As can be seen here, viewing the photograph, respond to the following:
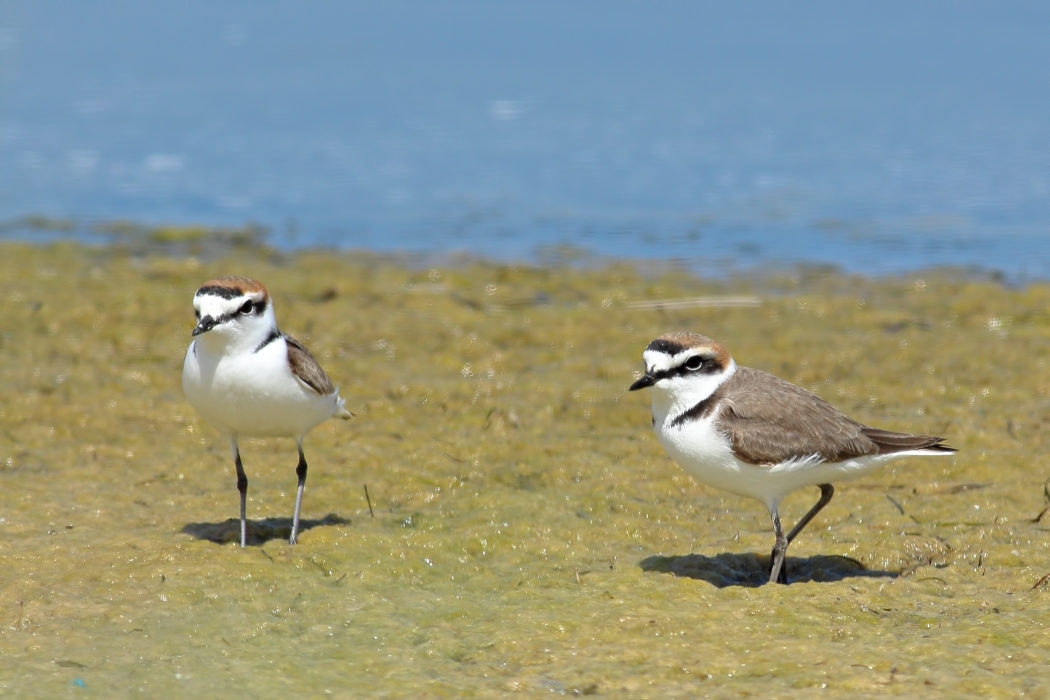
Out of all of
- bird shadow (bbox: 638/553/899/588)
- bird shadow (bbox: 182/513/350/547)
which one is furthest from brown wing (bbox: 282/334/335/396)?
bird shadow (bbox: 638/553/899/588)

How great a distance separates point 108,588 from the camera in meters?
6.50

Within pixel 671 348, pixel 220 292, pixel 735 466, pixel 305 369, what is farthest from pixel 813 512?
pixel 220 292

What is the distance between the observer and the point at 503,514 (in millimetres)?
7750

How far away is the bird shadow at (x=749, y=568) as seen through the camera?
693cm

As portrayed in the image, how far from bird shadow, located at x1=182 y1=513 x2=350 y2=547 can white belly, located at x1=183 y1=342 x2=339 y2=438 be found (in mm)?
652

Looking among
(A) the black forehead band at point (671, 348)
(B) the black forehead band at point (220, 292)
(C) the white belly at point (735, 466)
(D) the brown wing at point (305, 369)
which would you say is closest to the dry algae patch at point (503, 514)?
(C) the white belly at point (735, 466)

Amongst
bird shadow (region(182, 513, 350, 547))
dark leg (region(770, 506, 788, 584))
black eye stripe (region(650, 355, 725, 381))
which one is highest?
black eye stripe (region(650, 355, 725, 381))

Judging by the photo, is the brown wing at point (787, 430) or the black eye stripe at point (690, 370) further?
the black eye stripe at point (690, 370)

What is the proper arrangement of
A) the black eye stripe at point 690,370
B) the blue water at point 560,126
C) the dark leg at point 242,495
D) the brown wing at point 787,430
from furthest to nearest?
1. the blue water at point 560,126
2. the dark leg at point 242,495
3. the black eye stripe at point 690,370
4. the brown wing at point 787,430

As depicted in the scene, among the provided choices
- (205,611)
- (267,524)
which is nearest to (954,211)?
(267,524)

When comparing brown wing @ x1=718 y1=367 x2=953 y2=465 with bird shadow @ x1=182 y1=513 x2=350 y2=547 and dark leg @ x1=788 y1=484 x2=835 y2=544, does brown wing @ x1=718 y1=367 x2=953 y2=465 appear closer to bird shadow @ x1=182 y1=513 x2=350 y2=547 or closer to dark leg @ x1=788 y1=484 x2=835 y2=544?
dark leg @ x1=788 y1=484 x2=835 y2=544

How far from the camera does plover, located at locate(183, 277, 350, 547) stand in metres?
6.80

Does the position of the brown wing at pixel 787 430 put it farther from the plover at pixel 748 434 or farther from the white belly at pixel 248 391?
the white belly at pixel 248 391

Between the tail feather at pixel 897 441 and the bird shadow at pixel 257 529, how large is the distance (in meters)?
3.03
